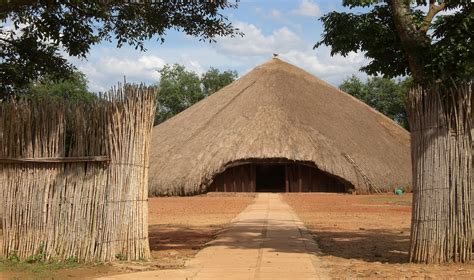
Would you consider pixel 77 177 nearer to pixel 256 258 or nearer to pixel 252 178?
pixel 256 258

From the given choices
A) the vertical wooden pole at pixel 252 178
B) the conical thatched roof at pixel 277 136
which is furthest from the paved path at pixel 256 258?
the vertical wooden pole at pixel 252 178

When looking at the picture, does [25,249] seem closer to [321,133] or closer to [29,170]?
[29,170]

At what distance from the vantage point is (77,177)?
7.52 metres

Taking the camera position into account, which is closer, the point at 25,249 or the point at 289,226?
the point at 25,249

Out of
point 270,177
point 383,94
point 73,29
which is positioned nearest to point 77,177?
point 73,29

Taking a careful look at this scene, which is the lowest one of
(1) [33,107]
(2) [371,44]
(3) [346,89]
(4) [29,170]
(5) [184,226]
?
(5) [184,226]

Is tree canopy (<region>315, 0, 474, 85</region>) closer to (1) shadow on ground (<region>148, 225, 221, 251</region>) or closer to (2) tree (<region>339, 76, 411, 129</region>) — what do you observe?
(1) shadow on ground (<region>148, 225, 221, 251</region>)

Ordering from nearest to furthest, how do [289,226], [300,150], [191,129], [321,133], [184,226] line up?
[289,226]
[184,226]
[300,150]
[321,133]
[191,129]

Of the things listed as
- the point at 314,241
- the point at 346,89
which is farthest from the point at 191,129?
the point at 346,89

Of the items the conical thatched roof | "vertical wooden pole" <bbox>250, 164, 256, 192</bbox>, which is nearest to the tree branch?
the conical thatched roof

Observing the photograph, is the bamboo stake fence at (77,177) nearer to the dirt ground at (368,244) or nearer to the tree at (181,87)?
the dirt ground at (368,244)

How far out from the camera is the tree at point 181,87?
53719 mm

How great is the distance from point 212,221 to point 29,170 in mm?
7080

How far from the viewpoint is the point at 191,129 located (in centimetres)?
3034
